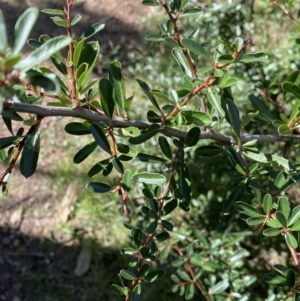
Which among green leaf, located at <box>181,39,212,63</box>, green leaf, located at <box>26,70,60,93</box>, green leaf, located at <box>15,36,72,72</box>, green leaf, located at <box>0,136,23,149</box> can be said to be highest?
green leaf, located at <box>15,36,72,72</box>

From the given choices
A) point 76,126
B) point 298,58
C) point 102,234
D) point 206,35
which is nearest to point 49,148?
point 102,234

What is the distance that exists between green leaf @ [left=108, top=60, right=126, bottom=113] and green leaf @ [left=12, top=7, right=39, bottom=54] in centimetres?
36

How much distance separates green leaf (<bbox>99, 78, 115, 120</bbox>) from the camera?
971 mm

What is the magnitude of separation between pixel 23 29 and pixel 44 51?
56 millimetres

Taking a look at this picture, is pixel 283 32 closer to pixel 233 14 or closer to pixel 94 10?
pixel 233 14

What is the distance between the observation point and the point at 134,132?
3.29ft

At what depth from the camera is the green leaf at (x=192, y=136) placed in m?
1.06

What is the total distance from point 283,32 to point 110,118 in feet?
7.17

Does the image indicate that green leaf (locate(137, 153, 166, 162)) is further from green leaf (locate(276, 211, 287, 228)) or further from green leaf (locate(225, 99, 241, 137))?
green leaf (locate(276, 211, 287, 228))

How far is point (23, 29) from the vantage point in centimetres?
64

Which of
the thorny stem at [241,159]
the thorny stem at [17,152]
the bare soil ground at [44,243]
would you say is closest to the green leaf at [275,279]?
the thorny stem at [241,159]

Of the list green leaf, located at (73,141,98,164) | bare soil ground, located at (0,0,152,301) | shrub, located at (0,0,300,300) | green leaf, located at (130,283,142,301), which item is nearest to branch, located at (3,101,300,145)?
shrub, located at (0,0,300,300)

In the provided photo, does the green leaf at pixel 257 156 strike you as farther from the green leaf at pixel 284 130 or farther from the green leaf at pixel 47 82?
the green leaf at pixel 47 82

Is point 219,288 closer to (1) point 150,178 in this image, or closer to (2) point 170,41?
(1) point 150,178
